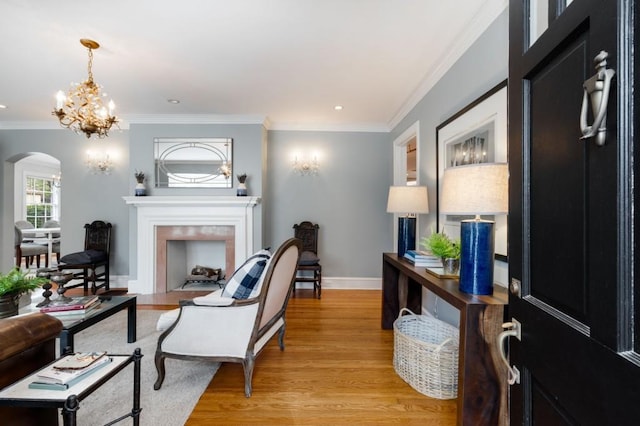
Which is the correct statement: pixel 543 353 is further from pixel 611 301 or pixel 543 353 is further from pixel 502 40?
pixel 502 40

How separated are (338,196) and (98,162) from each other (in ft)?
12.6

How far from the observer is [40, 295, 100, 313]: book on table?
7.06ft

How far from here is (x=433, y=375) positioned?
199cm

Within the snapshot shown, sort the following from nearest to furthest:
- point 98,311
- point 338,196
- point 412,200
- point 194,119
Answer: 1. point 98,311
2. point 412,200
3. point 194,119
4. point 338,196

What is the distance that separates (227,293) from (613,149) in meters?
2.06

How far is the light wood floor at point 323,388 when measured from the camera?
180 centimetres

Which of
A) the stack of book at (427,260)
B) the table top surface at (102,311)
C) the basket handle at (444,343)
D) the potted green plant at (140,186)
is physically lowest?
the basket handle at (444,343)

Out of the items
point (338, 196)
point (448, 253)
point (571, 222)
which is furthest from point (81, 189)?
point (571, 222)

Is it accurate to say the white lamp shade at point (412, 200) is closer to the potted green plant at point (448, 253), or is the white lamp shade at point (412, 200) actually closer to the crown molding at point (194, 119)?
the potted green plant at point (448, 253)

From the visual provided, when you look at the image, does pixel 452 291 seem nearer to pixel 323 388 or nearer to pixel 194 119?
pixel 323 388

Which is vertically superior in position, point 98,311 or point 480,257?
point 480,257

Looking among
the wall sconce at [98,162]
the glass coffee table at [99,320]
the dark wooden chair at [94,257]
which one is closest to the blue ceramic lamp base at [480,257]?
the glass coffee table at [99,320]

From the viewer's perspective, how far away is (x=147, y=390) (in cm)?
203

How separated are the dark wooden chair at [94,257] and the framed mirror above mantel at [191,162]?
1.20 meters
